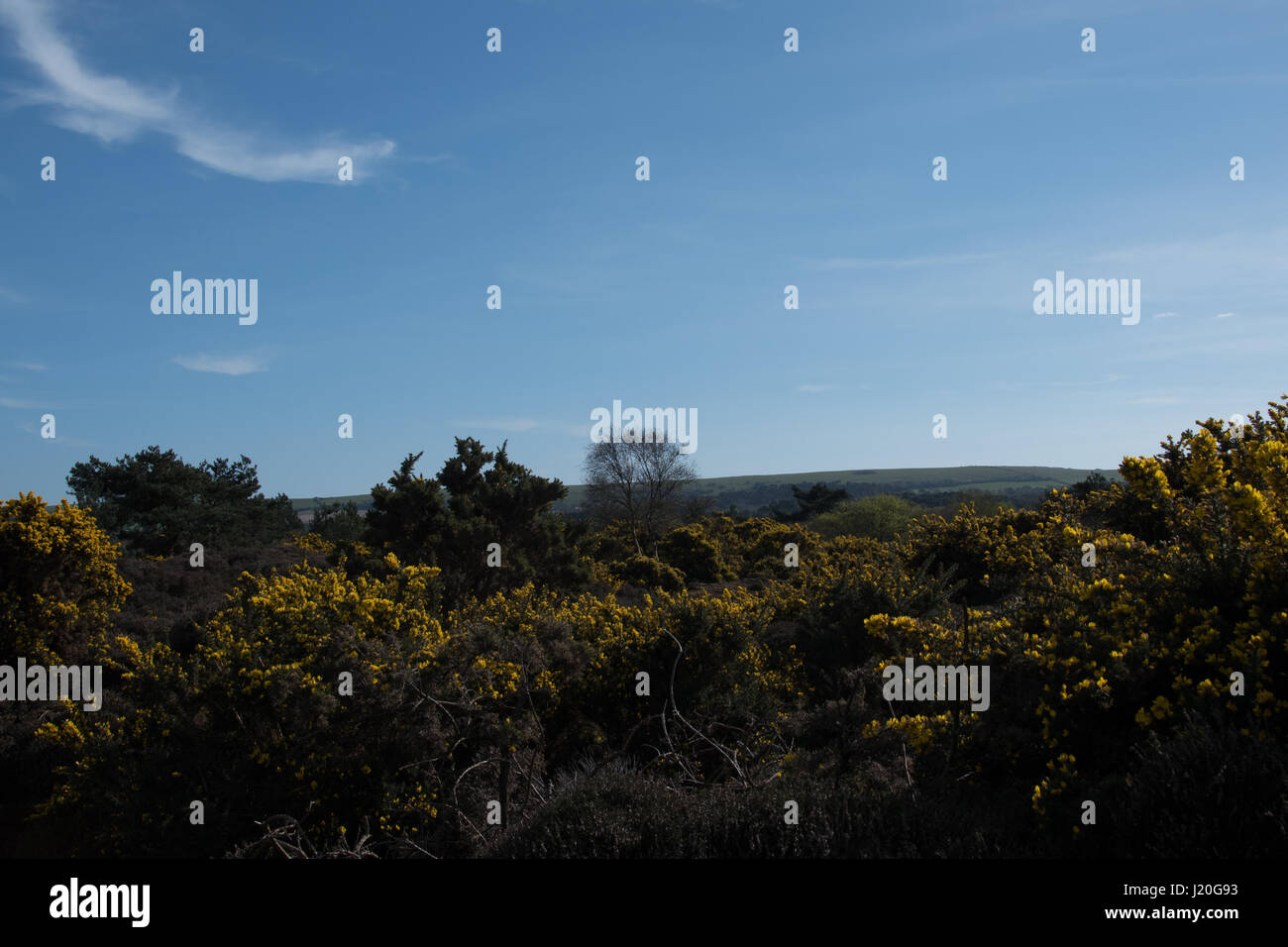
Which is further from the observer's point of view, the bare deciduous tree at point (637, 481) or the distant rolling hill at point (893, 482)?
the distant rolling hill at point (893, 482)

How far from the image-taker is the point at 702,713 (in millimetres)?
8602

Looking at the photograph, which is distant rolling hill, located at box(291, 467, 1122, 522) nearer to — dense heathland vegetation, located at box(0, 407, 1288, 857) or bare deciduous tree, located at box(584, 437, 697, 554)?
bare deciduous tree, located at box(584, 437, 697, 554)

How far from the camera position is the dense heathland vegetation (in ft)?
14.5

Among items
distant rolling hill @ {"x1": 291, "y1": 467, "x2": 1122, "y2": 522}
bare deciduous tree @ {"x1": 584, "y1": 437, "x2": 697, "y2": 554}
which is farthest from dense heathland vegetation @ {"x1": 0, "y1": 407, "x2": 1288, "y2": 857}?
distant rolling hill @ {"x1": 291, "y1": 467, "x2": 1122, "y2": 522}

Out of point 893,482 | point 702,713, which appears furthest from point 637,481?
point 893,482

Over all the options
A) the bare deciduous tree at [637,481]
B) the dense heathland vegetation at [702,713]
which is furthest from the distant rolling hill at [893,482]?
the dense heathland vegetation at [702,713]

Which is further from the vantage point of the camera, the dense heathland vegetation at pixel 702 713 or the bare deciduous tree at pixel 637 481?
the bare deciduous tree at pixel 637 481

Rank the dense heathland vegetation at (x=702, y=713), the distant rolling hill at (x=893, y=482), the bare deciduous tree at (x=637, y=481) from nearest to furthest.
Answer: the dense heathland vegetation at (x=702, y=713) < the bare deciduous tree at (x=637, y=481) < the distant rolling hill at (x=893, y=482)

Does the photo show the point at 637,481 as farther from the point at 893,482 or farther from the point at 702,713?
the point at 893,482

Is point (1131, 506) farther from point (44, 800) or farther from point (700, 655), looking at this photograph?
point (44, 800)

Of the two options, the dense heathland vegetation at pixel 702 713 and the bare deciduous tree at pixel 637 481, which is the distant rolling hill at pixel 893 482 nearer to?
the bare deciduous tree at pixel 637 481

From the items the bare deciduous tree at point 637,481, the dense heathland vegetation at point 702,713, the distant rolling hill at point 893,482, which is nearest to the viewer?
the dense heathland vegetation at point 702,713

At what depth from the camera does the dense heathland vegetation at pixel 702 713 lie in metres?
4.41

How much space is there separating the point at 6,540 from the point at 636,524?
31.7 m
